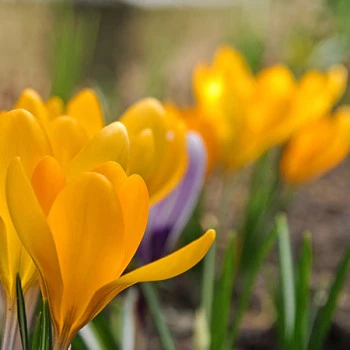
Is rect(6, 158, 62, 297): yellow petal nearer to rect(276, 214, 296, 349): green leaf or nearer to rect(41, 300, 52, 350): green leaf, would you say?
rect(41, 300, 52, 350): green leaf

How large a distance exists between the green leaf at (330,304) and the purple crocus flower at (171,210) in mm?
165

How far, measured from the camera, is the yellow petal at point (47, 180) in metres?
0.44

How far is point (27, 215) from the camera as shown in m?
0.41

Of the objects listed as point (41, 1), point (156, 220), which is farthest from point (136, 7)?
point (156, 220)

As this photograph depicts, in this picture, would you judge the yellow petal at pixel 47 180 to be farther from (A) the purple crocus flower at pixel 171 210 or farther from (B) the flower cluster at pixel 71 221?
(A) the purple crocus flower at pixel 171 210

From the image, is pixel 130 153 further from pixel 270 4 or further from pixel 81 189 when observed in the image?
pixel 270 4

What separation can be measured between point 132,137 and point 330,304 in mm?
300

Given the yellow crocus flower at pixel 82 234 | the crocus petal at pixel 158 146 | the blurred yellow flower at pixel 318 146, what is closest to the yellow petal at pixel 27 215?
the yellow crocus flower at pixel 82 234

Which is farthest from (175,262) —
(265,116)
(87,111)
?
(265,116)

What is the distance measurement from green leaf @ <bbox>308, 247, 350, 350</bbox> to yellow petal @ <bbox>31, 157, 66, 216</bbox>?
37cm

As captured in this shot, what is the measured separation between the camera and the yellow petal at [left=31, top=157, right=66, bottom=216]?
1.45 ft

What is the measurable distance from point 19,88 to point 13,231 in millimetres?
2445

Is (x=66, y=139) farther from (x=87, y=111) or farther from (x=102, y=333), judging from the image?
(x=102, y=333)

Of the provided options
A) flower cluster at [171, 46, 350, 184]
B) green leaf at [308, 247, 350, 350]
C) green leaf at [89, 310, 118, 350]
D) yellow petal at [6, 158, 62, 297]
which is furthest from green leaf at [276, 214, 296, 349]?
yellow petal at [6, 158, 62, 297]
